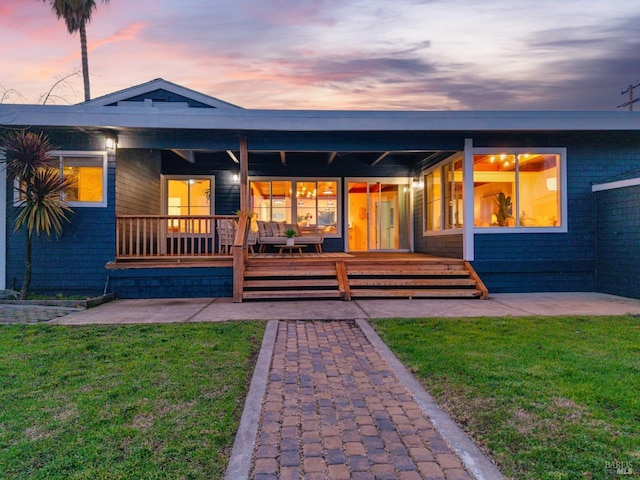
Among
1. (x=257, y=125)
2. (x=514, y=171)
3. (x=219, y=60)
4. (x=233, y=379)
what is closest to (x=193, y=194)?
(x=257, y=125)

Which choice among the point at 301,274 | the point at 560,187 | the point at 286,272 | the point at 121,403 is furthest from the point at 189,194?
the point at 121,403

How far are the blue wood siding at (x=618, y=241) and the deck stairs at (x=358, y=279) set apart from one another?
8.83 ft

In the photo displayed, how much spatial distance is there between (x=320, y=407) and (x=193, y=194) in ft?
31.4

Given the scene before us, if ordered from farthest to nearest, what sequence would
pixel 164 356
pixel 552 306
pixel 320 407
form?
pixel 552 306, pixel 164 356, pixel 320 407

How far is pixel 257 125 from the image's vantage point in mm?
7520

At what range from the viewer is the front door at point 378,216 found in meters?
12.0

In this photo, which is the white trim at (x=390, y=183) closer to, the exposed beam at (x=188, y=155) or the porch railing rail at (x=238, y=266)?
the exposed beam at (x=188, y=155)

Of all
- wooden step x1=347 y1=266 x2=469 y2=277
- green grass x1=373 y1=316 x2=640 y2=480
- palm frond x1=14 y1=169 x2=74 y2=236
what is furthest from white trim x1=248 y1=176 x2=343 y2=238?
green grass x1=373 y1=316 x2=640 y2=480

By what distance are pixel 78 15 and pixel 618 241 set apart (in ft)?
70.1

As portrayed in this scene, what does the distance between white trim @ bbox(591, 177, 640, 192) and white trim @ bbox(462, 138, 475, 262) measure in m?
2.56

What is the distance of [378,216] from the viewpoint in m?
12.2

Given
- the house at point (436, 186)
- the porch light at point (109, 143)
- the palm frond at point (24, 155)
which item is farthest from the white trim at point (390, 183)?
the palm frond at point (24, 155)

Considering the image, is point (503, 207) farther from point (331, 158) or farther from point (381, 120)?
point (331, 158)

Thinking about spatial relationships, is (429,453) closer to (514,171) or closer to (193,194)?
(514,171)
